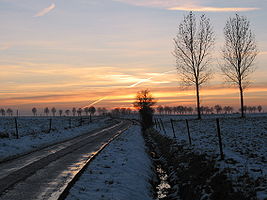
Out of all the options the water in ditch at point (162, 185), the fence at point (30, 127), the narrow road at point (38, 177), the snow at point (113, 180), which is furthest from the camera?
the fence at point (30, 127)

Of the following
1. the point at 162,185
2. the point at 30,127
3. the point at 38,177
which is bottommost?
the point at 162,185

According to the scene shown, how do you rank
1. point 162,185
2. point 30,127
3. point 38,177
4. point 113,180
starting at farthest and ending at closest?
point 30,127 → point 162,185 → point 38,177 → point 113,180

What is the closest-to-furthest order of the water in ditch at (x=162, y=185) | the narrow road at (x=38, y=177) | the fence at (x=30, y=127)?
the narrow road at (x=38, y=177)
the water in ditch at (x=162, y=185)
the fence at (x=30, y=127)

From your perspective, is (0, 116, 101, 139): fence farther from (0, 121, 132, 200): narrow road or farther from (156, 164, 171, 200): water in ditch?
(156, 164, 171, 200): water in ditch

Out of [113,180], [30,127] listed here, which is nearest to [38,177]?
[113,180]

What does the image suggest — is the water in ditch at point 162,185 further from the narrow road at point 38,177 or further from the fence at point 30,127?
the fence at point 30,127

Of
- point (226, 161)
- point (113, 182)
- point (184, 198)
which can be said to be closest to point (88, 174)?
point (113, 182)

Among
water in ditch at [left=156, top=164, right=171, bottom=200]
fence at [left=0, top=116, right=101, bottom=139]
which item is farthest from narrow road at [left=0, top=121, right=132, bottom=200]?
fence at [left=0, top=116, right=101, bottom=139]

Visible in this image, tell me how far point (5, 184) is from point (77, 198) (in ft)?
10.9

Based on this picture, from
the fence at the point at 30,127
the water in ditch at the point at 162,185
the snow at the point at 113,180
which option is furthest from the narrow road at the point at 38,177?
the fence at the point at 30,127

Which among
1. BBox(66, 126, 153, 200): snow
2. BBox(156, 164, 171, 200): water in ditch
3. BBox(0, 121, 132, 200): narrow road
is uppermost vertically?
BBox(0, 121, 132, 200): narrow road

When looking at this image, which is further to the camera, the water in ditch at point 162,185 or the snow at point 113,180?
the water in ditch at point 162,185

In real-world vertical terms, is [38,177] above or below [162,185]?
above

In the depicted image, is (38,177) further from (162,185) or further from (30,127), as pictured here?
(30,127)
